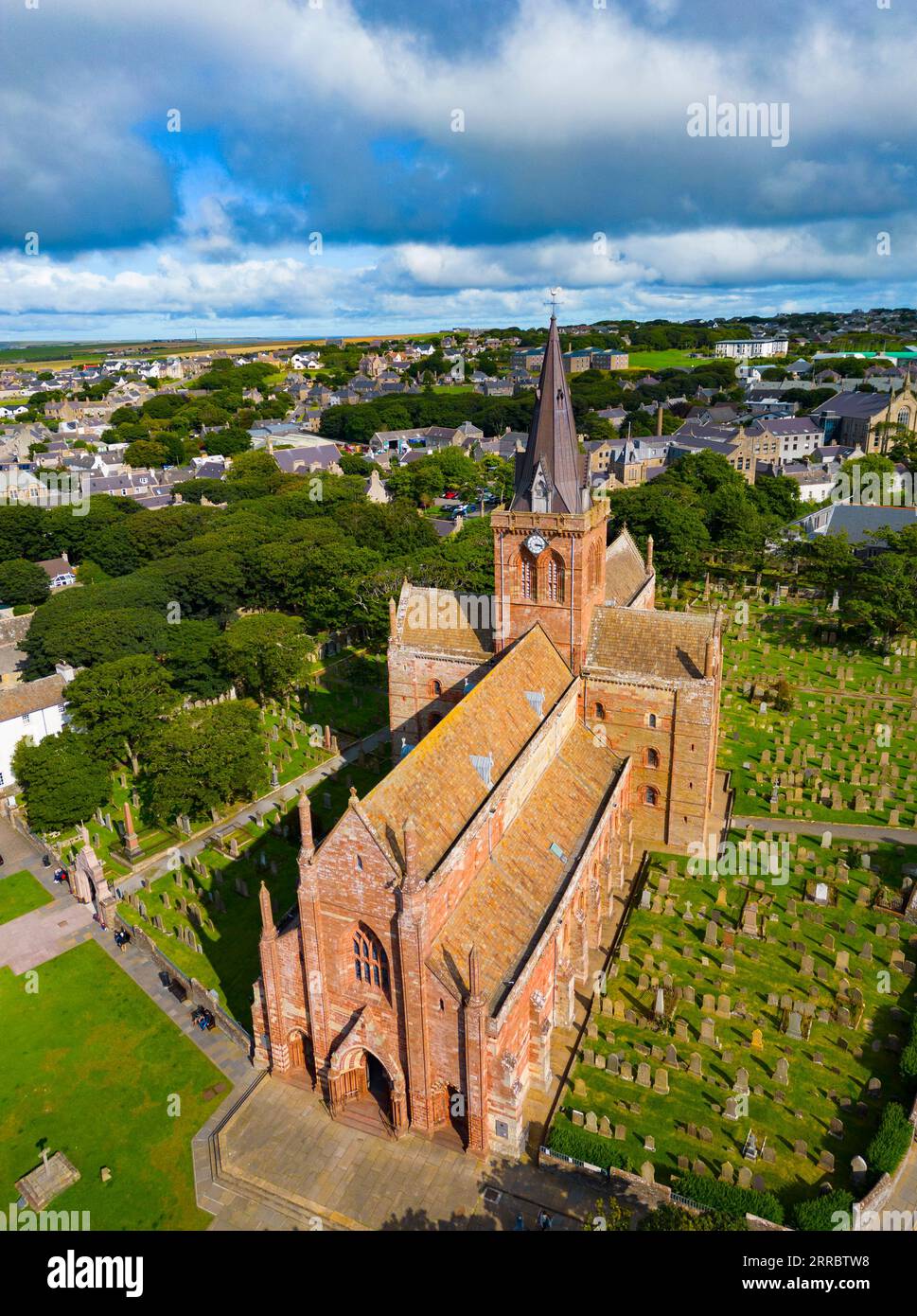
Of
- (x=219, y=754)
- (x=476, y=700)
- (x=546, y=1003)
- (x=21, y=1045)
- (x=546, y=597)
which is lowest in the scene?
(x=21, y=1045)

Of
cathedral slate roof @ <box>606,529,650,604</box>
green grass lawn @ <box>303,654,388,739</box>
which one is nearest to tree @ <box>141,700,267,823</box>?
green grass lawn @ <box>303,654,388,739</box>

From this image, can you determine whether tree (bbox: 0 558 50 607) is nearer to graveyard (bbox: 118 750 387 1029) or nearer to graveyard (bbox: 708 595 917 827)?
graveyard (bbox: 118 750 387 1029)

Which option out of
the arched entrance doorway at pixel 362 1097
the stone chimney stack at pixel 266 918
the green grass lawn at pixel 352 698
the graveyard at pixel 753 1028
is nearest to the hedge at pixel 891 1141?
the graveyard at pixel 753 1028

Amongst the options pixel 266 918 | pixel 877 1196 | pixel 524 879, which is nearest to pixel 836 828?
pixel 524 879

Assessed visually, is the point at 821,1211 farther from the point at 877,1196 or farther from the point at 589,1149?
the point at 589,1149

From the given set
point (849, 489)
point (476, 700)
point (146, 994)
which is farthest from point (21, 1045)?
point (849, 489)

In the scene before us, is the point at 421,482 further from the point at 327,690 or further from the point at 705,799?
the point at 705,799
